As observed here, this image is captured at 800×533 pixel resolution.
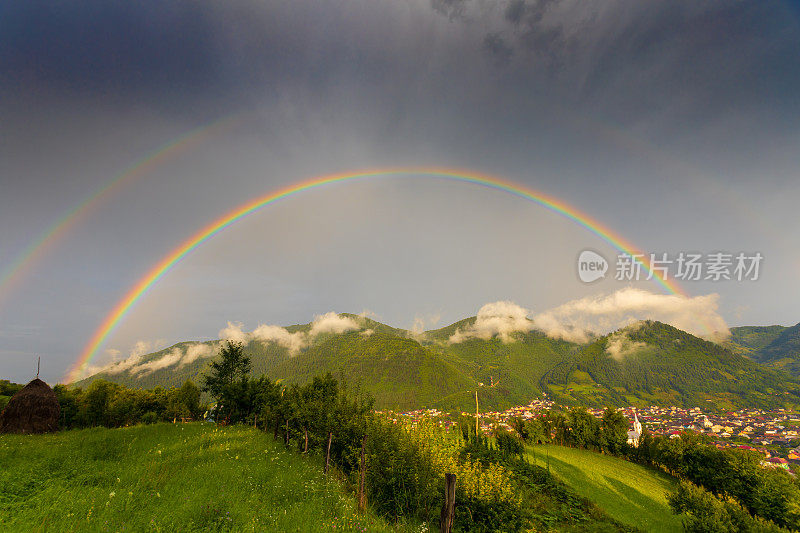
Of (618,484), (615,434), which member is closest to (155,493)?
(618,484)

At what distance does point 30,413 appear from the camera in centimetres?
3172

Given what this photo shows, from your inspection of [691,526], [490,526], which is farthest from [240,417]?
[691,526]

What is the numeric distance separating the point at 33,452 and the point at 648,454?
93.4 m

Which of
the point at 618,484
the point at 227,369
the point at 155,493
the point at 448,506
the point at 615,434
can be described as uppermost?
the point at 155,493

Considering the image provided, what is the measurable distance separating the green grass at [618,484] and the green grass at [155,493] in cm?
4326

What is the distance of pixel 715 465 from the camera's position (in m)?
50.8

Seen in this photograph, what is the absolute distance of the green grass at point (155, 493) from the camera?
8500mm

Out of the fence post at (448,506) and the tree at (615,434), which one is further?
the tree at (615,434)

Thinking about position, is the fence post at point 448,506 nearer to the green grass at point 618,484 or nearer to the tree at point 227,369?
the green grass at point 618,484

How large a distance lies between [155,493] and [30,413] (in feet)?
124

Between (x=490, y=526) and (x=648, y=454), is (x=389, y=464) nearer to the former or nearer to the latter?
(x=490, y=526)

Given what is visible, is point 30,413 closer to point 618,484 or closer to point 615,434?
point 618,484

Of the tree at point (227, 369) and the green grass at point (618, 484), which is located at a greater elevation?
the tree at point (227, 369)

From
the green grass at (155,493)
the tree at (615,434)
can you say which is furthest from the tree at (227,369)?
the tree at (615,434)
